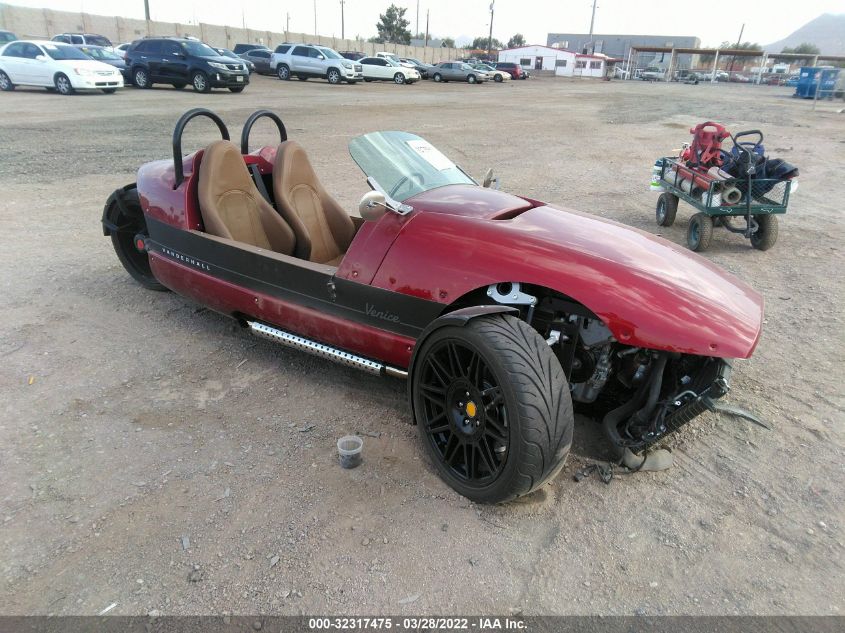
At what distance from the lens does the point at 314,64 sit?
28.0 m

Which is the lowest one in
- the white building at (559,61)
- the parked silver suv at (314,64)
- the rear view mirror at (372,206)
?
the rear view mirror at (372,206)

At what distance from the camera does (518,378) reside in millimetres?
2373

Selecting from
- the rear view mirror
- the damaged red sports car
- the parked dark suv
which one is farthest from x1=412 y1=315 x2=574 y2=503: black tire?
the parked dark suv

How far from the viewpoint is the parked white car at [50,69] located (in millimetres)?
17250

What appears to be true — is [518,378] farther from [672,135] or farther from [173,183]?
[672,135]

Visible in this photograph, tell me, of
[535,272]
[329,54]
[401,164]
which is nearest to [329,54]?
[329,54]

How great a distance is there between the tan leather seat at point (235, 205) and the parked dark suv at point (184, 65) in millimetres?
17340

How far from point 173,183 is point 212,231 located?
533 millimetres

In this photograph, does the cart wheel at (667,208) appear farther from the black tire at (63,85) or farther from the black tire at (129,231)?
the black tire at (63,85)

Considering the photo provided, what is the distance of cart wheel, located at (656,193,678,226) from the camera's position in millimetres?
7656

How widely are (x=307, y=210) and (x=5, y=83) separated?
1938 cm

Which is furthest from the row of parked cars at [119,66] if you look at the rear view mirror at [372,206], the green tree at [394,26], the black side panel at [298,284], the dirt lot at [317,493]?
the green tree at [394,26]

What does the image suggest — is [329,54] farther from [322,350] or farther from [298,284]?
[322,350]

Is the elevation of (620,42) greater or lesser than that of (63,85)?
greater
